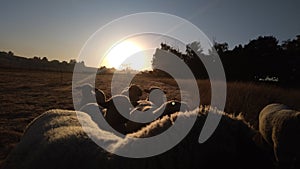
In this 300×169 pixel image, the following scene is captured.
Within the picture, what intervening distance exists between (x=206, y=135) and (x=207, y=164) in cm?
29

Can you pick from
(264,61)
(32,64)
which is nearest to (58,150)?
(264,61)

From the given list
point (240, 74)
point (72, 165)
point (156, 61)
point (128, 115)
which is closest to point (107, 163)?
point (72, 165)

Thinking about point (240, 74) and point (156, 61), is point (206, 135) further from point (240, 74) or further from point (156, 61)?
point (156, 61)

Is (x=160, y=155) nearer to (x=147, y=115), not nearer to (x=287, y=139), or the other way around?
(x=147, y=115)

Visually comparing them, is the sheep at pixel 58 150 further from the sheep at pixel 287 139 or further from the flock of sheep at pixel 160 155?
the sheep at pixel 287 139

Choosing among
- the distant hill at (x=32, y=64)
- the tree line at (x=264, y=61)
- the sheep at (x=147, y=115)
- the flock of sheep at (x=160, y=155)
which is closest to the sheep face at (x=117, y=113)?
the sheep at (x=147, y=115)

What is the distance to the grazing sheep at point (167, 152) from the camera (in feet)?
7.28

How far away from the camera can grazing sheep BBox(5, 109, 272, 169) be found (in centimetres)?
222

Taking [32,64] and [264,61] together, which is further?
[32,64]

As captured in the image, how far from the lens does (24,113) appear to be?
10.3 m

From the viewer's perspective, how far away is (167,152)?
89.0 inches

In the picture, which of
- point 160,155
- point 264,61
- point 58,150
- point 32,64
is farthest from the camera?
point 32,64

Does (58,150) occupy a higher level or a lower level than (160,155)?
lower

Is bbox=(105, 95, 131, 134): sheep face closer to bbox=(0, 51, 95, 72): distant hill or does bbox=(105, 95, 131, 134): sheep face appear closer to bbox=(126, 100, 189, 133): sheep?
bbox=(126, 100, 189, 133): sheep
